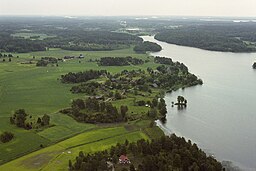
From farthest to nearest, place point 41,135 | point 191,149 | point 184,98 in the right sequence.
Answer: point 184,98 → point 41,135 → point 191,149

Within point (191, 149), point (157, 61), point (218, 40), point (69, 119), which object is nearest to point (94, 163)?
point (191, 149)

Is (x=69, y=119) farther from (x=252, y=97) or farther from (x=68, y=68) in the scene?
(x=68, y=68)

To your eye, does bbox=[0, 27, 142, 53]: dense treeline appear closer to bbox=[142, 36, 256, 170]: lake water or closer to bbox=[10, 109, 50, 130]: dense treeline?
bbox=[142, 36, 256, 170]: lake water

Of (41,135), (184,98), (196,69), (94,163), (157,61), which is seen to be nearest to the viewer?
(94,163)

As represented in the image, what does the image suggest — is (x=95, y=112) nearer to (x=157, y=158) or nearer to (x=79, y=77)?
(x=157, y=158)

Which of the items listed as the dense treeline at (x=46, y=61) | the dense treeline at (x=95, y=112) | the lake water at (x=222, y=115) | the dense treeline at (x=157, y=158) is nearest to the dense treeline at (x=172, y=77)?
the lake water at (x=222, y=115)

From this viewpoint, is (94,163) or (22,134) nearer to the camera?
(94,163)

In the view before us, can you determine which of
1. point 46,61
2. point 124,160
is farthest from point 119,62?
point 124,160

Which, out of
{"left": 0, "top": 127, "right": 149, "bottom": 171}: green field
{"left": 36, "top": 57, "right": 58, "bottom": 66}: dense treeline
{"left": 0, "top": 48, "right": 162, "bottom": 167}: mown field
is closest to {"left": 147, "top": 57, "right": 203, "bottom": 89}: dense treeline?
{"left": 0, "top": 48, "right": 162, "bottom": 167}: mown field
